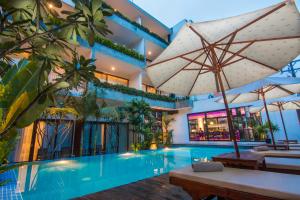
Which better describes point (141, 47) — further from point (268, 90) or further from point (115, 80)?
point (268, 90)

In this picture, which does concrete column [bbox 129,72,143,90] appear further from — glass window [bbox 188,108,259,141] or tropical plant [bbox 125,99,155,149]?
glass window [bbox 188,108,259,141]

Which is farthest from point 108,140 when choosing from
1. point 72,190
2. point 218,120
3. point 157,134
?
point 218,120

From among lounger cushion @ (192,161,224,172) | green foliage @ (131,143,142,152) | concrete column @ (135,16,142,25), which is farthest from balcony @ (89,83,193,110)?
lounger cushion @ (192,161,224,172)

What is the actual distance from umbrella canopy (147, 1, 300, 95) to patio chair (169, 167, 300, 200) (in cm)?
214

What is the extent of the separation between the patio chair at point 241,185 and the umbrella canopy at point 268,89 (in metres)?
2.98

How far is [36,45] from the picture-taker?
6.81 feet

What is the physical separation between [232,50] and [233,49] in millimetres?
42

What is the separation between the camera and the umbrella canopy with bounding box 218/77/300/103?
433 cm

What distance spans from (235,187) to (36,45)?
10.5ft

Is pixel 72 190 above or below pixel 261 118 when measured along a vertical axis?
below

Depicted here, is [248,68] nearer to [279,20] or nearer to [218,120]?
[279,20]

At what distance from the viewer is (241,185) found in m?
1.85

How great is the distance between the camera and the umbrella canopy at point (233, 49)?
2.57 meters

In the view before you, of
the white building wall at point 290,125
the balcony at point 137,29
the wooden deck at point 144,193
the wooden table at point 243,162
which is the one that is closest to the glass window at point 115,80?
the balcony at point 137,29
